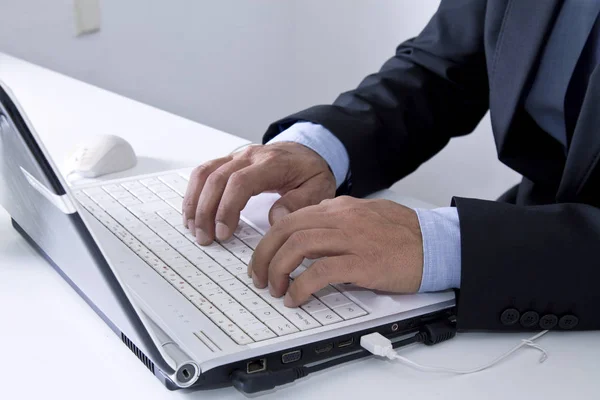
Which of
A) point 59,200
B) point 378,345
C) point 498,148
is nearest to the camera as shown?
point 59,200

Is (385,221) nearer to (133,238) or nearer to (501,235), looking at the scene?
(501,235)

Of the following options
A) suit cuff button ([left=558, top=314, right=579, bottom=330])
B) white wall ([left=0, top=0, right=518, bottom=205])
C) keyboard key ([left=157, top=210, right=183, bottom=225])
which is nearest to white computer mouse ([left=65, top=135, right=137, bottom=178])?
keyboard key ([left=157, top=210, right=183, bottom=225])

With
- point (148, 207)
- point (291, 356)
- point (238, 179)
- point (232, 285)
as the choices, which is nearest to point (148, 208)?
point (148, 207)

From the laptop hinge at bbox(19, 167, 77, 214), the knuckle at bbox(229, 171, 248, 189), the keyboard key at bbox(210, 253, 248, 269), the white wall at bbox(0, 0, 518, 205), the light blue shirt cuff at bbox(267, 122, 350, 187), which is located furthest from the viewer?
the white wall at bbox(0, 0, 518, 205)

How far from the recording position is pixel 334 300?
695mm

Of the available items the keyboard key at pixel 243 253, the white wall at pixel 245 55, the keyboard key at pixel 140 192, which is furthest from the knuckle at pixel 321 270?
the white wall at pixel 245 55

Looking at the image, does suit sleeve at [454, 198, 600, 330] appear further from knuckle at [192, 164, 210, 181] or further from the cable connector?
knuckle at [192, 164, 210, 181]

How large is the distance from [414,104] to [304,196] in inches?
12.9

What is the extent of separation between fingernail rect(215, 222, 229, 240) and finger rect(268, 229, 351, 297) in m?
0.10

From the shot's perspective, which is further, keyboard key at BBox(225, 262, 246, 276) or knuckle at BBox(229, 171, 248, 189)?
knuckle at BBox(229, 171, 248, 189)

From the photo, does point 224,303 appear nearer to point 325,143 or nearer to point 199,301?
point 199,301

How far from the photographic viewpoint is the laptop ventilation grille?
604mm

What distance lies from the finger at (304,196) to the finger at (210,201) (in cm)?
7

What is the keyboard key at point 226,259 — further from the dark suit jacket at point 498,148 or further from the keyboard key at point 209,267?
the dark suit jacket at point 498,148
